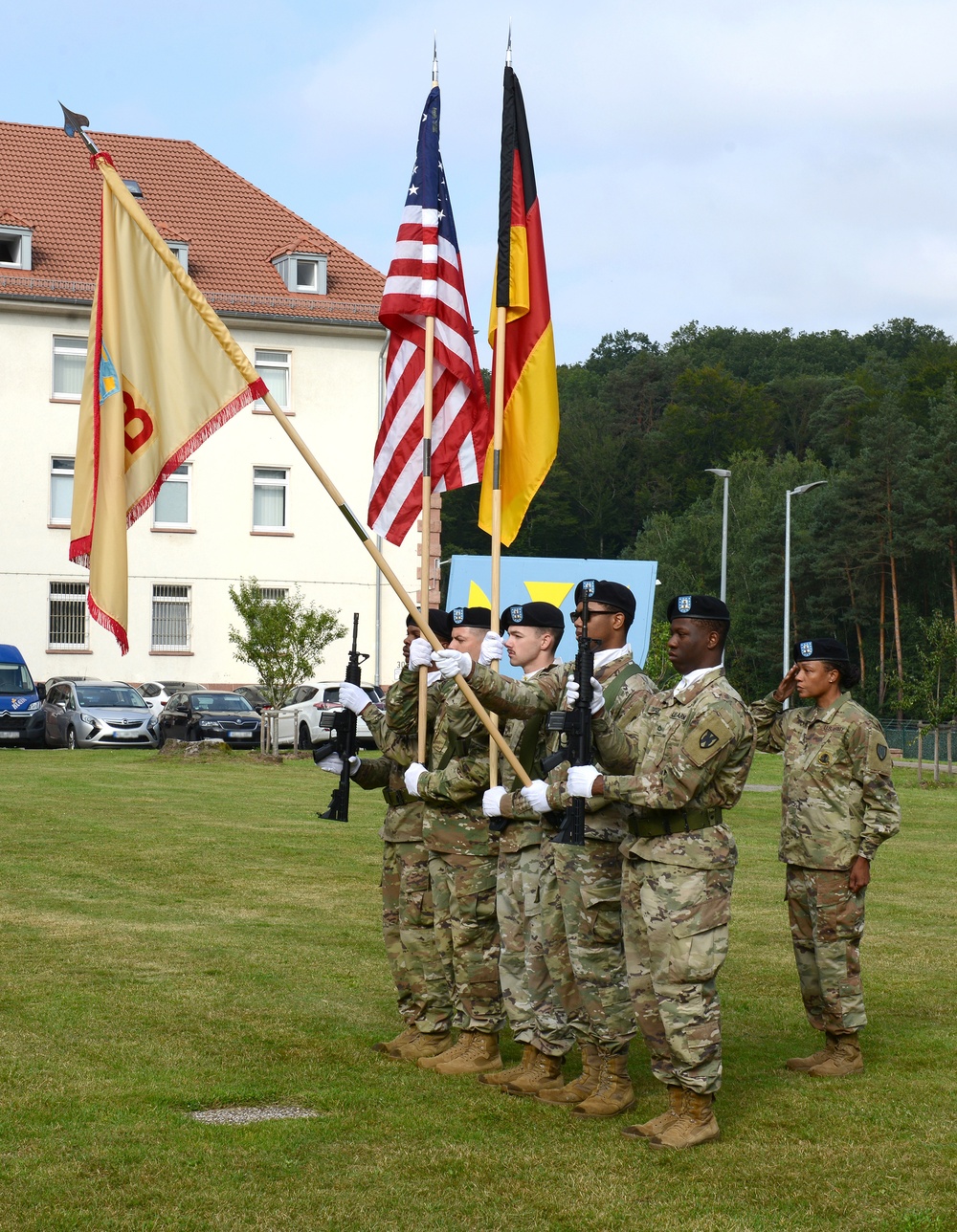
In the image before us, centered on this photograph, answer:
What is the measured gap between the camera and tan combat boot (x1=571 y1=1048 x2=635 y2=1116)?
7.00m

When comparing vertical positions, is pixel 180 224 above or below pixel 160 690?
above

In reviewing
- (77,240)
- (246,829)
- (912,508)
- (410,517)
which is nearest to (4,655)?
(77,240)

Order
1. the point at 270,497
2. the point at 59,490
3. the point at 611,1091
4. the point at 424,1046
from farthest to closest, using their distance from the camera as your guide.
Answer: the point at 270,497 < the point at 59,490 < the point at 424,1046 < the point at 611,1091

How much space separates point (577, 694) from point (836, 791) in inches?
84.5

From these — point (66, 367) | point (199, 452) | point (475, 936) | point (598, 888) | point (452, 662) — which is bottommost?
point (475, 936)

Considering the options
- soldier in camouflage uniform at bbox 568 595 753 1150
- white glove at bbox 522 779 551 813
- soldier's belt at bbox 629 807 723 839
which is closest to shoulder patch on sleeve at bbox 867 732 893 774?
soldier in camouflage uniform at bbox 568 595 753 1150

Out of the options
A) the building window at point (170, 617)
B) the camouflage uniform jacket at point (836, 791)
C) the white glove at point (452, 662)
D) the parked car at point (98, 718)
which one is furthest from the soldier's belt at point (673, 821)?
the building window at point (170, 617)

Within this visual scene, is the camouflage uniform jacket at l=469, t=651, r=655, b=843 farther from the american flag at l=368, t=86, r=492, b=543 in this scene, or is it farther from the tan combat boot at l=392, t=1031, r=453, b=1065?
the american flag at l=368, t=86, r=492, b=543

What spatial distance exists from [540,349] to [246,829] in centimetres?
1080

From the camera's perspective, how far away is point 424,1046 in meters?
8.09

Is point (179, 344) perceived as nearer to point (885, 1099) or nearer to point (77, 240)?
point (885, 1099)

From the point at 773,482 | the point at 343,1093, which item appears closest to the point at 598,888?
the point at 343,1093

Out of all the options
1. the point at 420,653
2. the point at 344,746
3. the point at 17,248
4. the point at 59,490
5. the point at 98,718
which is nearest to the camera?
the point at 420,653

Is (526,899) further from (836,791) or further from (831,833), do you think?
(836,791)
